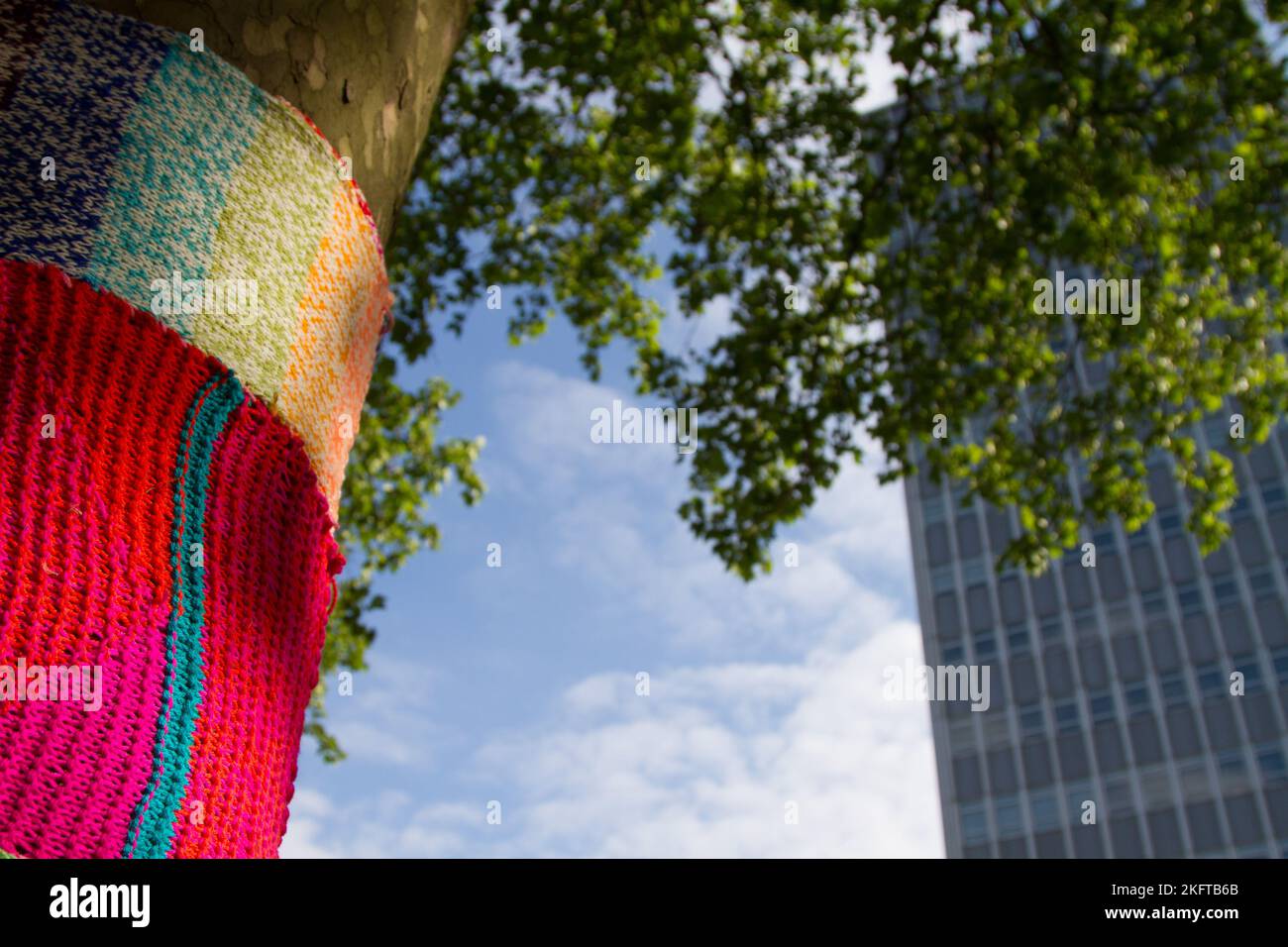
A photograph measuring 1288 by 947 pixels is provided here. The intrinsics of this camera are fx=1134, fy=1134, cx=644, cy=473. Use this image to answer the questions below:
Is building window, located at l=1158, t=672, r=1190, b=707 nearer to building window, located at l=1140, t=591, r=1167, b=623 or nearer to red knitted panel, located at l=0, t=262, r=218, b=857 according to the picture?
building window, located at l=1140, t=591, r=1167, b=623

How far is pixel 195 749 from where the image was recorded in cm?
119

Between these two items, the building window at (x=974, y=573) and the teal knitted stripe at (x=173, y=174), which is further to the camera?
the building window at (x=974, y=573)

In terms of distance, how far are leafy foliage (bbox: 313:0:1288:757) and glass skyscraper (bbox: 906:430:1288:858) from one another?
48992 millimetres

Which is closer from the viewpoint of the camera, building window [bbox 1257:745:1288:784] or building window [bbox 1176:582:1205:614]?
building window [bbox 1257:745:1288:784]

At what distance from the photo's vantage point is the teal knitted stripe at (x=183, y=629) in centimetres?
113

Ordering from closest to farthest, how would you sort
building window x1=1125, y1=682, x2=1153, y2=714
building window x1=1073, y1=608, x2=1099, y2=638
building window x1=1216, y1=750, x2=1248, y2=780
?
building window x1=1216, y1=750, x2=1248, y2=780 < building window x1=1125, y1=682, x2=1153, y2=714 < building window x1=1073, y1=608, x2=1099, y2=638

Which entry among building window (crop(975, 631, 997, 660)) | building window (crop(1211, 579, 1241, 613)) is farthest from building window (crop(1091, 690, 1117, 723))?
building window (crop(1211, 579, 1241, 613))

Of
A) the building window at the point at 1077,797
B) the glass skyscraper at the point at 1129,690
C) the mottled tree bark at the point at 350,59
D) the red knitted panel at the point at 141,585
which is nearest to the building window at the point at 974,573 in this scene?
the glass skyscraper at the point at 1129,690

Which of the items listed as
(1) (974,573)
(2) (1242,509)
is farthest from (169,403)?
(1) (974,573)

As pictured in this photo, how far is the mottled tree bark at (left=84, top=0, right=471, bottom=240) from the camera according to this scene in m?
1.61

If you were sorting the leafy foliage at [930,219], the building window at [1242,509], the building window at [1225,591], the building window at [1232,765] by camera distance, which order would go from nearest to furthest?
1. the leafy foliage at [930,219]
2. the building window at [1232,765]
3. the building window at [1225,591]
4. the building window at [1242,509]

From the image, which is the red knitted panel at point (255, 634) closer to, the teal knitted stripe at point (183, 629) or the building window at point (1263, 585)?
the teal knitted stripe at point (183, 629)

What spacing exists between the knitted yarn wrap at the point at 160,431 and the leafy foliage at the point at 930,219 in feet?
23.4
